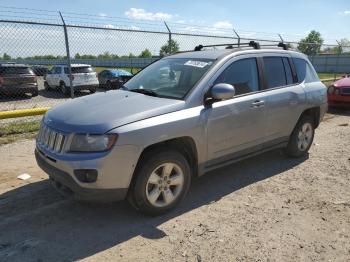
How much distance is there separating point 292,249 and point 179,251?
1.08 m

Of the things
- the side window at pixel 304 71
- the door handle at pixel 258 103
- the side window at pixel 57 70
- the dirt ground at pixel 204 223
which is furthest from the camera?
the side window at pixel 57 70

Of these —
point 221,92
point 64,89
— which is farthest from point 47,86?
point 221,92

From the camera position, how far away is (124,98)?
4426 mm

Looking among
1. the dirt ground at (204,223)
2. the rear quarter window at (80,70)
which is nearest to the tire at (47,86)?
the rear quarter window at (80,70)

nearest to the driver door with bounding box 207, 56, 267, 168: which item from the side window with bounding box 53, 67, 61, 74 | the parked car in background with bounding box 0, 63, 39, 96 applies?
the parked car in background with bounding box 0, 63, 39, 96

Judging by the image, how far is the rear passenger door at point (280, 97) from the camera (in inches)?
209

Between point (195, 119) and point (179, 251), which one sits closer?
point (179, 251)

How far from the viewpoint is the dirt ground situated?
3.44 meters

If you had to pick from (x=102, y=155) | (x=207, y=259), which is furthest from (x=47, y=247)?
(x=207, y=259)

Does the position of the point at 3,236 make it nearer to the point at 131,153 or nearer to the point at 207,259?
the point at 131,153

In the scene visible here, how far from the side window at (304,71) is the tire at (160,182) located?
9.60 feet

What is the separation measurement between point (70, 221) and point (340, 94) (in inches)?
374

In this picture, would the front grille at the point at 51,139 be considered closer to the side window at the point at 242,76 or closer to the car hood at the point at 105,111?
the car hood at the point at 105,111

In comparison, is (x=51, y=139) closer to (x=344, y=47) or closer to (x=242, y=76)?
(x=242, y=76)
